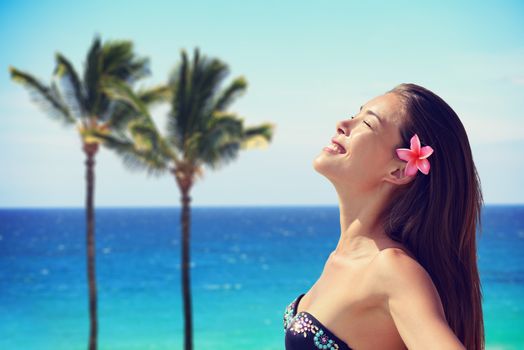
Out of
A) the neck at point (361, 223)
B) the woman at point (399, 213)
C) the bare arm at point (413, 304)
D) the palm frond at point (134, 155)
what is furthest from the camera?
the palm frond at point (134, 155)

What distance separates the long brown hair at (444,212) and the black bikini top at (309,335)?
294 mm

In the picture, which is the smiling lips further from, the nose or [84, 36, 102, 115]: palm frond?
[84, 36, 102, 115]: palm frond

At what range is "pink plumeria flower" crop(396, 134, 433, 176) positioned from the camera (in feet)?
5.92

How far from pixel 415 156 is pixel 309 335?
53 cm

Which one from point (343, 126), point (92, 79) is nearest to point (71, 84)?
point (92, 79)

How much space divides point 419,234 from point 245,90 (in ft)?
44.0

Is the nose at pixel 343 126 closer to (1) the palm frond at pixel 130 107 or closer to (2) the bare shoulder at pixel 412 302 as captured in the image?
(2) the bare shoulder at pixel 412 302

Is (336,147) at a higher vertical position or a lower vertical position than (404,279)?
higher

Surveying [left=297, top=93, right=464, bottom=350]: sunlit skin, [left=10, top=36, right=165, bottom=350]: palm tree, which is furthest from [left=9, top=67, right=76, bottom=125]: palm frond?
[left=297, top=93, right=464, bottom=350]: sunlit skin

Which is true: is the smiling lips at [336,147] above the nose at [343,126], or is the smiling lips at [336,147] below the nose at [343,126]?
below

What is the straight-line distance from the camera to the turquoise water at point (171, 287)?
3064 centimetres

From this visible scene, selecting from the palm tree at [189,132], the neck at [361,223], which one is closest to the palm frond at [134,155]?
the palm tree at [189,132]

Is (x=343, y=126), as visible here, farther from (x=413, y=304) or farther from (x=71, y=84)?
(x=71, y=84)

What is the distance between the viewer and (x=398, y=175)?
1921 mm
